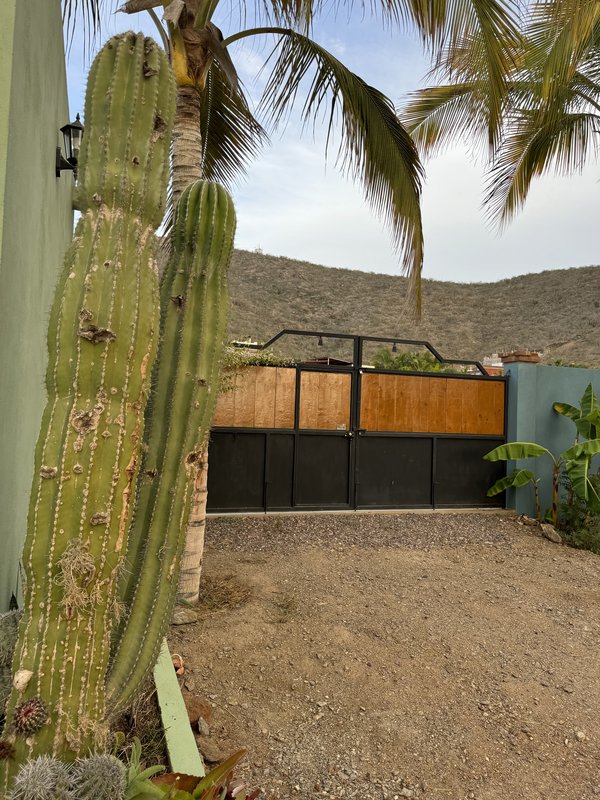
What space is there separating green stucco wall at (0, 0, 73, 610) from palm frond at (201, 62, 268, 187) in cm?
227

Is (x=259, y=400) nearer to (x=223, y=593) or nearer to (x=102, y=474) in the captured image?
(x=223, y=593)

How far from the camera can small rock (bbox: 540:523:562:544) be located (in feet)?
22.0

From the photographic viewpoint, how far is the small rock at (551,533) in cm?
671

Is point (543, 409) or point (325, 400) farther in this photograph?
point (543, 409)

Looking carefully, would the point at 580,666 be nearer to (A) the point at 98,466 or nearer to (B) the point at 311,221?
(A) the point at 98,466

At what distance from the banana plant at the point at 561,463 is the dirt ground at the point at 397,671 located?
1.20 metres

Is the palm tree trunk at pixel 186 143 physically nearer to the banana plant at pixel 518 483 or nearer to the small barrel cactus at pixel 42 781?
the small barrel cactus at pixel 42 781

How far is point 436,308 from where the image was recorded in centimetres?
2975

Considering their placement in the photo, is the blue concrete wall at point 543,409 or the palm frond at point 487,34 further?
the blue concrete wall at point 543,409

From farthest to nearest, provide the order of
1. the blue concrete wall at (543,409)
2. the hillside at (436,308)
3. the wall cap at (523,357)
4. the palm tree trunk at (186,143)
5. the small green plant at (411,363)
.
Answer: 1. the hillside at (436,308)
2. the small green plant at (411,363)
3. the wall cap at (523,357)
4. the blue concrete wall at (543,409)
5. the palm tree trunk at (186,143)

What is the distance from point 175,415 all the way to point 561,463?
695cm

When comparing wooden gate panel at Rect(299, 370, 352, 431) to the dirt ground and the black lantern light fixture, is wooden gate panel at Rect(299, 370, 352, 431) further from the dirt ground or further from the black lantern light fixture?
the black lantern light fixture

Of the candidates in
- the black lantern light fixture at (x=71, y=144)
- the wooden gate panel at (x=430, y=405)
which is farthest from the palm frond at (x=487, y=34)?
the wooden gate panel at (x=430, y=405)

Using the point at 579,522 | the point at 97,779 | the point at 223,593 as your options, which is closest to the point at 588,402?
the point at 579,522
